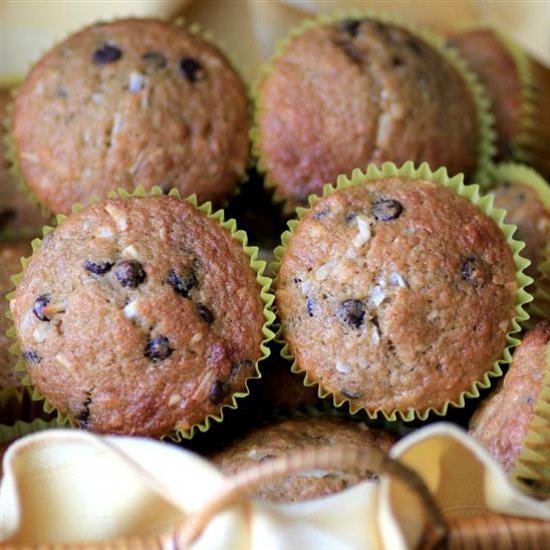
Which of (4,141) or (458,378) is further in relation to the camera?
(4,141)

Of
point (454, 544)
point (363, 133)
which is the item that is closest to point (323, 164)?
point (363, 133)

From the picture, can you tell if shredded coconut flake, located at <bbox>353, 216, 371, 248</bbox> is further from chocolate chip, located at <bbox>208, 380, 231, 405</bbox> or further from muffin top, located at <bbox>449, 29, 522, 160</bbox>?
muffin top, located at <bbox>449, 29, 522, 160</bbox>

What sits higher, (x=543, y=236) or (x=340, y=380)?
(x=543, y=236)

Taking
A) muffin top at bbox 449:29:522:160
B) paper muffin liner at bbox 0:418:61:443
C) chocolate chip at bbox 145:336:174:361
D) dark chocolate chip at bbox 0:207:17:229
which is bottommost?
paper muffin liner at bbox 0:418:61:443

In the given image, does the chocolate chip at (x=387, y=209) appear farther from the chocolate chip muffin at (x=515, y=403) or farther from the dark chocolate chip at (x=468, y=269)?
the chocolate chip muffin at (x=515, y=403)

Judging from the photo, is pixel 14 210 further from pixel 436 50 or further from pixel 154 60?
pixel 436 50

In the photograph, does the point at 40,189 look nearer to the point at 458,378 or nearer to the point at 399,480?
the point at 458,378

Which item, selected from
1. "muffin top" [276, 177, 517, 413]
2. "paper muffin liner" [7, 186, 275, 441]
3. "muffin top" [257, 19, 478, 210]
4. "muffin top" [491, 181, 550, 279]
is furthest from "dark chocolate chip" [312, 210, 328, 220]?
"muffin top" [491, 181, 550, 279]
